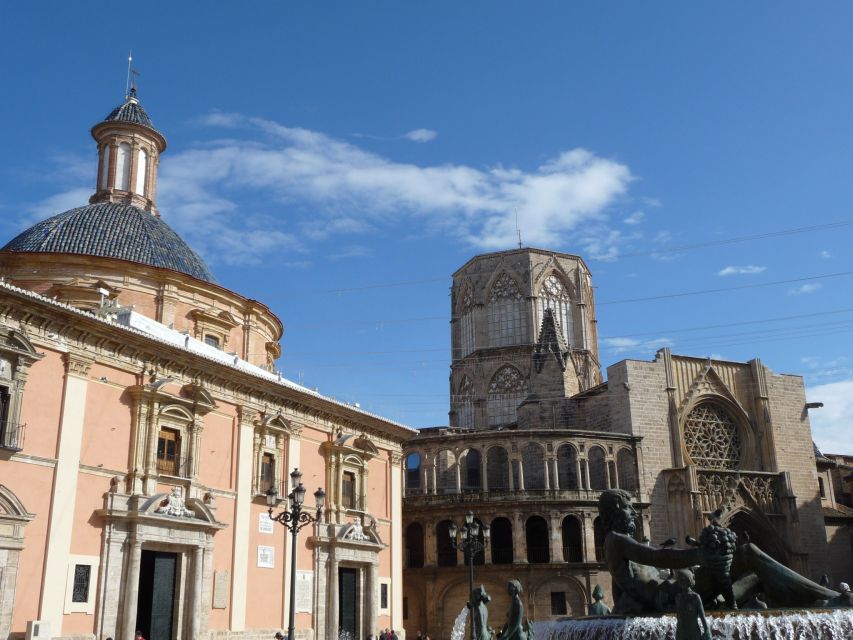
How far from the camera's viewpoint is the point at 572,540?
112ft

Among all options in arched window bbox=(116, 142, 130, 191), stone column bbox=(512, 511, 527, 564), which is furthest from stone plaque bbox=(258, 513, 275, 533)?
arched window bbox=(116, 142, 130, 191)

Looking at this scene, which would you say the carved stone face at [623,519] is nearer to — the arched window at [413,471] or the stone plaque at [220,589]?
the stone plaque at [220,589]

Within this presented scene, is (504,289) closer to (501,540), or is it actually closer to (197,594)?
(501,540)

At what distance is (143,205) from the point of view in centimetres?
3011

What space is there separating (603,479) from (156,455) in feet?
72.2

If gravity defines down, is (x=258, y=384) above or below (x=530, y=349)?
below

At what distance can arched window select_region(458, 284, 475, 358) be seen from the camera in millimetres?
53344

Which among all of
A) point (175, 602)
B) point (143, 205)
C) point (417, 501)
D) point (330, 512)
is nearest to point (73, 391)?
point (175, 602)

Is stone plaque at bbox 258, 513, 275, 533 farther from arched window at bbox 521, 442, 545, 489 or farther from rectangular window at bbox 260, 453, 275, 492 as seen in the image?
arched window at bbox 521, 442, 545, 489

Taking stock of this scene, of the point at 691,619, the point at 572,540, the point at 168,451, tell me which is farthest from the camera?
the point at 572,540

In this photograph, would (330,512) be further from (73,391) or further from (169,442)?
(73,391)

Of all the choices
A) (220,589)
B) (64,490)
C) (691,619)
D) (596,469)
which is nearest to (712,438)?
(596,469)

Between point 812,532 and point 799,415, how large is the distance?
17.9 ft

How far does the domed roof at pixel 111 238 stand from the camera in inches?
1015
